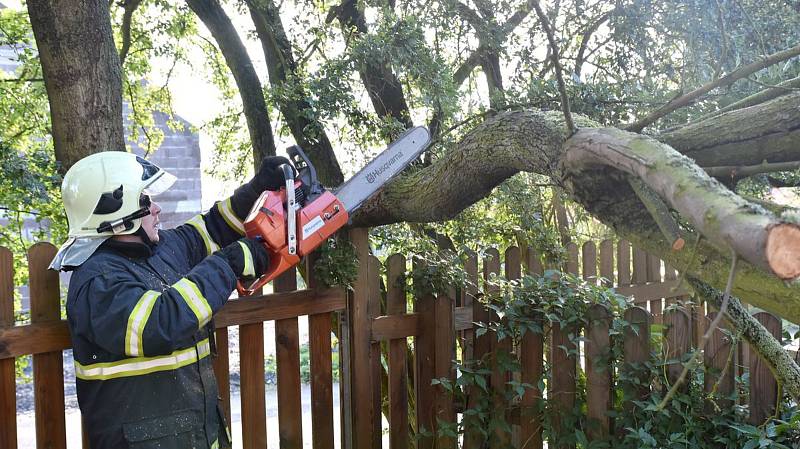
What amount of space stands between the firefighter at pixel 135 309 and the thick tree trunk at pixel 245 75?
200 cm

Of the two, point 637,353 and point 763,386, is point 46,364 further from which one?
point 763,386

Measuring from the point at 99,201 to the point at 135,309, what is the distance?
0.46 metres

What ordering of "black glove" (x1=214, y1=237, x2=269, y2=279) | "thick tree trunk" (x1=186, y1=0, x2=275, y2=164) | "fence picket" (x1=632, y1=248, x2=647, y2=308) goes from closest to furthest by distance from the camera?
1. "black glove" (x1=214, y1=237, x2=269, y2=279)
2. "thick tree trunk" (x1=186, y1=0, x2=275, y2=164)
3. "fence picket" (x1=632, y1=248, x2=647, y2=308)

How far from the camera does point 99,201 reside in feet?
7.77

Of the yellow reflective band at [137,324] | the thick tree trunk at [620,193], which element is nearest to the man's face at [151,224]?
the yellow reflective band at [137,324]

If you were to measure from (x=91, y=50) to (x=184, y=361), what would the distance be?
1.35 m

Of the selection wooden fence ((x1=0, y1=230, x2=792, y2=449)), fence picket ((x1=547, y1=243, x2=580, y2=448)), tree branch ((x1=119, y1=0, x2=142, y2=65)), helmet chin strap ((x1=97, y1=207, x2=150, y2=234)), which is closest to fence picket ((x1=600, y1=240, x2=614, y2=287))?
wooden fence ((x1=0, y1=230, x2=792, y2=449))

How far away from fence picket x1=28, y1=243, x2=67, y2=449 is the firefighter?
0.24 metres

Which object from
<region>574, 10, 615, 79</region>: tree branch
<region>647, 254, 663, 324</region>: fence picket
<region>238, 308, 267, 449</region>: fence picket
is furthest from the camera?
<region>647, 254, 663, 324</region>: fence picket

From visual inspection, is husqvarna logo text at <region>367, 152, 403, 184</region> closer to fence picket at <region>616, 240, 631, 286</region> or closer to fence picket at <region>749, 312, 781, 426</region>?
fence picket at <region>749, 312, 781, 426</region>

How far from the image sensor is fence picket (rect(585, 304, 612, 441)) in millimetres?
3273

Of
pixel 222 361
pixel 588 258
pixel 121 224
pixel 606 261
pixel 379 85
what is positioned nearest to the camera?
pixel 121 224

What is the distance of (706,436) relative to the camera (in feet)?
9.89

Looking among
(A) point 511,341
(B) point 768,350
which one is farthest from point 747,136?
(A) point 511,341
